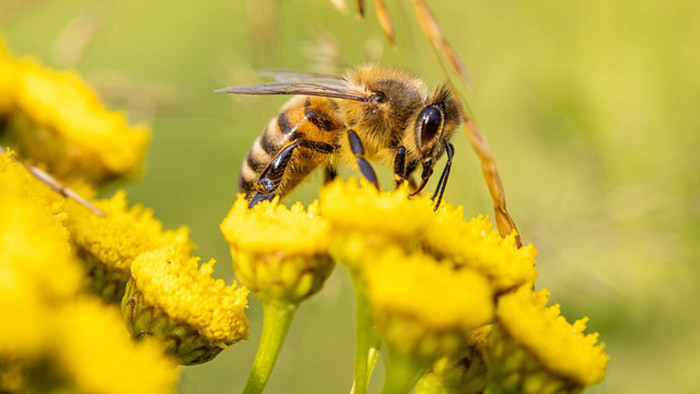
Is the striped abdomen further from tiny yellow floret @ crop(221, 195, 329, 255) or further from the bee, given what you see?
tiny yellow floret @ crop(221, 195, 329, 255)

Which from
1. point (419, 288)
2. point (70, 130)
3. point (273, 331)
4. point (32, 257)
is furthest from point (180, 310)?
point (70, 130)

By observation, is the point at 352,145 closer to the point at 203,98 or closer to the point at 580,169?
the point at 580,169

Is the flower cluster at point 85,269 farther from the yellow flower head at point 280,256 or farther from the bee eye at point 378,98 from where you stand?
the bee eye at point 378,98

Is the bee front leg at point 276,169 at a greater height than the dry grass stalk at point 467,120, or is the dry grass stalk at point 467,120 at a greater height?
the dry grass stalk at point 467,120

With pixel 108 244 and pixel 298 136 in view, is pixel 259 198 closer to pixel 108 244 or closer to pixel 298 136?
pixel 298 136

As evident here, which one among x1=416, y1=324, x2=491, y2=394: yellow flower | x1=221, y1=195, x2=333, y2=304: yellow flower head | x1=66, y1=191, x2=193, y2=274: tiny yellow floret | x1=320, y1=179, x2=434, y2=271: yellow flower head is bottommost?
x1=66, y1=191, x2=193, y2=274: tiny yellow floret

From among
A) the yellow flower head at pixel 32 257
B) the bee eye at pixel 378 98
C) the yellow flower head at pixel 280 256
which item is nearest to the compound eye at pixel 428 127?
the bee eye at pixel 378 98

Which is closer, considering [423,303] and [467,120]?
[423,303]

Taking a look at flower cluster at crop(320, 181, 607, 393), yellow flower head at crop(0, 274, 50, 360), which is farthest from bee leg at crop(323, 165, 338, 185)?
yellow flower head at crop(0, 274, 50, 360)
